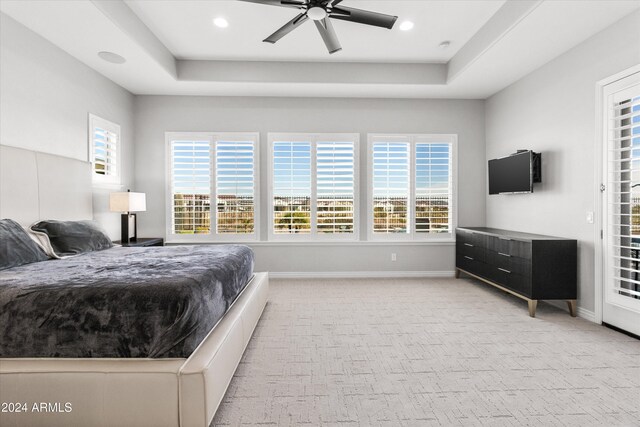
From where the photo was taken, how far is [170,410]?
5.19 feet

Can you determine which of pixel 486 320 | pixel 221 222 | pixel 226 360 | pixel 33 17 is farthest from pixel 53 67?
pixel 486 320

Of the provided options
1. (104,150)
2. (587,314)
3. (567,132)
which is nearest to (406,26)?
(567,132)

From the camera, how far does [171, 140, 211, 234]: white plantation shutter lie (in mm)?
5102

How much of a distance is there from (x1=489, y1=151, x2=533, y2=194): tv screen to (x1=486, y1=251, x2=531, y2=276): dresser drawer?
91 cm

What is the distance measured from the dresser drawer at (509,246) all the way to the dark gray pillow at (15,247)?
15.2 ft

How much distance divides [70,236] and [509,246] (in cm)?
469

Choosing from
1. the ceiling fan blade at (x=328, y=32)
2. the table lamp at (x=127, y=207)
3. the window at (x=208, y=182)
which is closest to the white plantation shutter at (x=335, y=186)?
the window at (x=208, y=182)

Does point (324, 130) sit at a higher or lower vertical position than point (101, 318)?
higher

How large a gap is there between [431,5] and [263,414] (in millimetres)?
Answer: 3846

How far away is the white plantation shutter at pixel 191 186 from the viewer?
5102mm

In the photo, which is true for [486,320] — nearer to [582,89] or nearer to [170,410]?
[582,89]

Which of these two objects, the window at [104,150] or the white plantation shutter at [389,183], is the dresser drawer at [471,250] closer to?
the white plantation shutter at [389,183]

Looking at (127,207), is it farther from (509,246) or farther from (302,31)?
(509,246)

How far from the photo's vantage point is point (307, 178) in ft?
17.0
